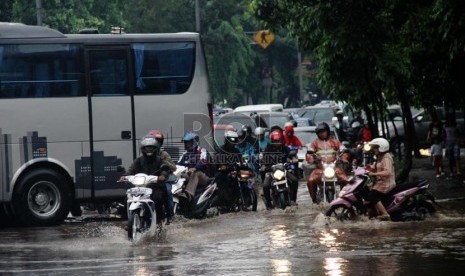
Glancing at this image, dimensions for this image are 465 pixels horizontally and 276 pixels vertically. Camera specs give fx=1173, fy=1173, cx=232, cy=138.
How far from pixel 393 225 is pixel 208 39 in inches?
1922

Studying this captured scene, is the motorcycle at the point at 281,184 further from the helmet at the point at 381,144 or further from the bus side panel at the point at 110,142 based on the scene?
the helmet at the point at 381,144

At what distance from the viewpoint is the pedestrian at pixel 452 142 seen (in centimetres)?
2869

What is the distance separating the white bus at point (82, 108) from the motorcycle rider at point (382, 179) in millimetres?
4972

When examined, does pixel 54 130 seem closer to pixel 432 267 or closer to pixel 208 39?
pixel 432 267

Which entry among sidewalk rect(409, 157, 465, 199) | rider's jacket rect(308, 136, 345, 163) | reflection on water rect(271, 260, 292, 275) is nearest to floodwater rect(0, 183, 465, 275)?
reflection on water rect(271, 260, 292, 275)

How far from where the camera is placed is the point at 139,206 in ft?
54.5

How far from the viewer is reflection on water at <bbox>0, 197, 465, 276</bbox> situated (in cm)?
1320

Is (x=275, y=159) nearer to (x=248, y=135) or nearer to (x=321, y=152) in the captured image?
(x=321, y=152)

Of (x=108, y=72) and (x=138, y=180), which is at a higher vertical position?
(x=108, y=72)

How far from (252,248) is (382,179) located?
3.41 metres

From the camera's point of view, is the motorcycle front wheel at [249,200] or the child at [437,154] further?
the child at [437,154]

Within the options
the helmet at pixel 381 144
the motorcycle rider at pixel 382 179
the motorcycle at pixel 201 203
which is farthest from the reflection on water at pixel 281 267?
the motorcycle at pixel 201 203

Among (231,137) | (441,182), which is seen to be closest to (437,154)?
(441,182)

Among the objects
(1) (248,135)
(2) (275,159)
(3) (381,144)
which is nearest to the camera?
(3) (381,144)
